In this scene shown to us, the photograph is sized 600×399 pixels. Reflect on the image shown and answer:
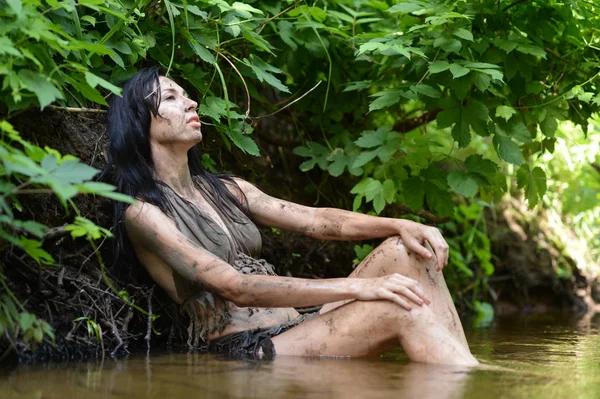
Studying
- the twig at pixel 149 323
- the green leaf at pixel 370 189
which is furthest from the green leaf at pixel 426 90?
the twig at pixel 149 323

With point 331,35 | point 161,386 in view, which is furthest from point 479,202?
point 161,386

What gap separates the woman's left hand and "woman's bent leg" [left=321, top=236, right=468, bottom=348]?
3cm

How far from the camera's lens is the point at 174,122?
390 cm

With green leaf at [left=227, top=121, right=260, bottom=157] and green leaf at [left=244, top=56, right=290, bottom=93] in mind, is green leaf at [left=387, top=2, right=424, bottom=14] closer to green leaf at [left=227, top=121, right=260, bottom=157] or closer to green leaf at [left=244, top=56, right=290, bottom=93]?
green leaf at [left=244, top=56, right=290, bottom=93]

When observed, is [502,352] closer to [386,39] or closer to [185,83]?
[386,39]

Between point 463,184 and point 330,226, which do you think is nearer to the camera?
point 330,226

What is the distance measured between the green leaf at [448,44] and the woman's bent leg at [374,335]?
1440 millimetres

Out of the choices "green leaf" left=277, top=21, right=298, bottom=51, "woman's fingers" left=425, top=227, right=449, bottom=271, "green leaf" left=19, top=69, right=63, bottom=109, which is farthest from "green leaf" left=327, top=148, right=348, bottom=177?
"green leaf" left=19, top=69, right=63, bottom=109

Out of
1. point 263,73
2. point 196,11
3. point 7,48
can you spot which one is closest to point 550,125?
point 263,73

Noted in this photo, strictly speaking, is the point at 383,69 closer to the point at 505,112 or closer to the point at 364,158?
the point at 364,158

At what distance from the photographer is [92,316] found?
376cm

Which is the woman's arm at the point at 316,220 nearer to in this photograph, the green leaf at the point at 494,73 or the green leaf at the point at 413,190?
the green leaf at the point at 413,190

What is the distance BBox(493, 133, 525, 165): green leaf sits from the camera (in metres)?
4.42

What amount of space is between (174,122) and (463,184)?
154cm
